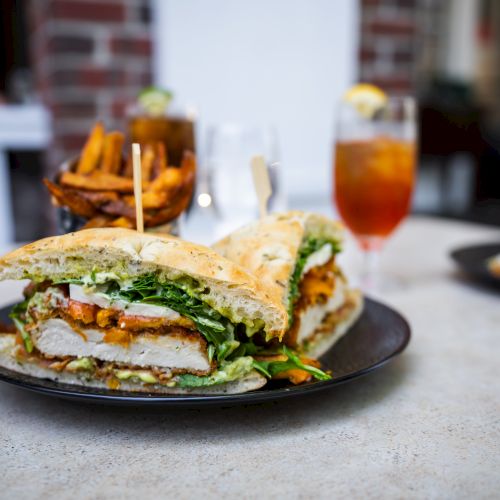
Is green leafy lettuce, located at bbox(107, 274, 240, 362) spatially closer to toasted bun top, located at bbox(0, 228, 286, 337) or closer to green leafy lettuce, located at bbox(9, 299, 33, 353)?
toasted bun top, located at bbox(0, 228, 286, 337)

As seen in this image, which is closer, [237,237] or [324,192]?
[237,237]

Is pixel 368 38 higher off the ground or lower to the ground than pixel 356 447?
higher

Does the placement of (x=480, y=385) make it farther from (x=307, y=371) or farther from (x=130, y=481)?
(x=130, y=481)

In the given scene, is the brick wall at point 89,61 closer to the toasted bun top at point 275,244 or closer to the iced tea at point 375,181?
the iced tea at point 375,181

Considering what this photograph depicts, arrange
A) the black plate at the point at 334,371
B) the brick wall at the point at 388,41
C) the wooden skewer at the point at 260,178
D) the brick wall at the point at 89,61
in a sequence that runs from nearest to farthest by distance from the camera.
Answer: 1. the black plate at the point at 334,371
2. the wooden skewer at the point at 260,178
3. the brick wall at the point at 89,61
4. the brick wall at the point at 388,41

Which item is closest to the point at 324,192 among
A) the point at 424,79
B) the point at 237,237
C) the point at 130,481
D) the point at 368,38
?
the point at 368,38

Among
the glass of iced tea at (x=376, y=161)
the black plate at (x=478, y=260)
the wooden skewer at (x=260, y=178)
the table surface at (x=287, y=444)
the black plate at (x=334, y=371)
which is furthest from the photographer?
the glass of iced tea at (x=376, y=161)

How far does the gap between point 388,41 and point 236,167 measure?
2611 millimetres

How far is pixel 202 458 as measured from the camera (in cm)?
76

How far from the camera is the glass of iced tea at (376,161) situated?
65.9 inches

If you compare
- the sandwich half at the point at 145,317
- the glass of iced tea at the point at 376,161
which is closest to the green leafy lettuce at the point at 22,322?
the sandwich half at the point at 145,317

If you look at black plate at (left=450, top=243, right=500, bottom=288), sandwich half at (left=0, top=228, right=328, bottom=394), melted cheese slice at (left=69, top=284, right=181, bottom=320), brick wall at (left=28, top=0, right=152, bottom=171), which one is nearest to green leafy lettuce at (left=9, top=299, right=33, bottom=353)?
sandwich half at (left=0, top=228, right=328, bottom=394)

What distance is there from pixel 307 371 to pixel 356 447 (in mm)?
144

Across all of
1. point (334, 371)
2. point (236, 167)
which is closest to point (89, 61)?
point (236, 167)
